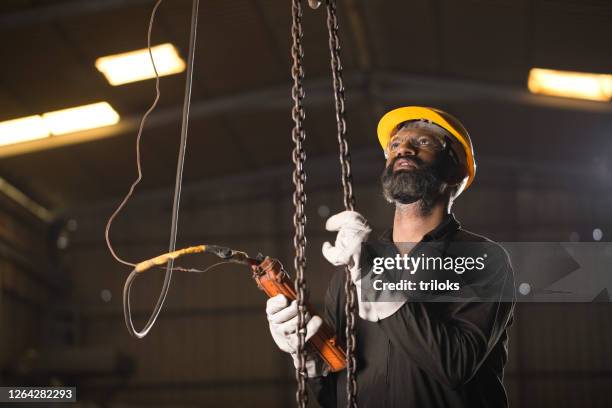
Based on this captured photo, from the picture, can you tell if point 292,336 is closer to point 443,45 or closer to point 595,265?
point 595,265

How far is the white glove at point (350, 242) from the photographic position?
3152mm

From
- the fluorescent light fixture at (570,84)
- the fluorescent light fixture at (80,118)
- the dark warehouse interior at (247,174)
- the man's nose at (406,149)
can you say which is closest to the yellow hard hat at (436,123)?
the man's nose at (406,149)

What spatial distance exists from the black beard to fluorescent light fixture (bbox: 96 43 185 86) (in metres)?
6.80

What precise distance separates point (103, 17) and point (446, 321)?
22.8ft

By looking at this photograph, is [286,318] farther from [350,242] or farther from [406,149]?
[406,149]

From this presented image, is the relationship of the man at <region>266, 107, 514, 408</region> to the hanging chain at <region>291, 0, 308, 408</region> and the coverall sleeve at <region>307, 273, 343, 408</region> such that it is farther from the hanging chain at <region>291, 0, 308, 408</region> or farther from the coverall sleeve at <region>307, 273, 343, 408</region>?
the hanging chain at <region>291, 0, 308, 408</region>

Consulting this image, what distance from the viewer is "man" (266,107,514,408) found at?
3162 millimetres

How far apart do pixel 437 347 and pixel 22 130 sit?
31.1 ft

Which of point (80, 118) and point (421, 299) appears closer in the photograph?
point (421, 299)

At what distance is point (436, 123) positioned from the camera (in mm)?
3787

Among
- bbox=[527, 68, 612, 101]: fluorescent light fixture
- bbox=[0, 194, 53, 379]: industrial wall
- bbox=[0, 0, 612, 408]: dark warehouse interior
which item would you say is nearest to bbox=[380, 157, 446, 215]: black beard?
bbox=[0, 0, 612, 408]: dark warehouse interior

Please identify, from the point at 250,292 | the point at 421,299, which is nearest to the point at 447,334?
the point at 421,299

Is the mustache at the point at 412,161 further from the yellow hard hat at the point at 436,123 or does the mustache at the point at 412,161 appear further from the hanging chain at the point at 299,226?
the hanging chain at the point at 299,226

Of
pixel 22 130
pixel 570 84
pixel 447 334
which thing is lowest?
pixel 447 334
